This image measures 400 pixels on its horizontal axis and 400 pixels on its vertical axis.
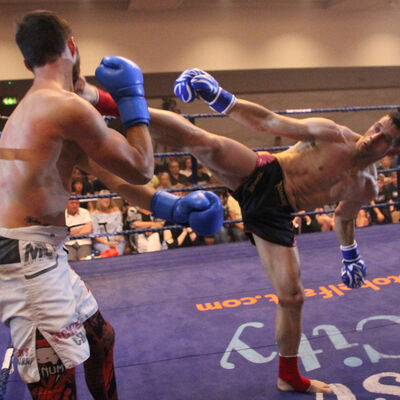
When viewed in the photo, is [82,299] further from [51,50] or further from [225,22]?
[225,22]

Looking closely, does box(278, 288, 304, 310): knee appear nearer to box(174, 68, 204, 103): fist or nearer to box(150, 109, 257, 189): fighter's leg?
box(150, 109, 257, 189): fighter's leg

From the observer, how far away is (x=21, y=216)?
98 cm

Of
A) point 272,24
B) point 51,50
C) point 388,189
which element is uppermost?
point 272,24

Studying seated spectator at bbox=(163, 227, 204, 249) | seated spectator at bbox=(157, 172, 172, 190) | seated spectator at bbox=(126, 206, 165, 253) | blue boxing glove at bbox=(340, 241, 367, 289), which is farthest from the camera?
seated spectator at bbox=(157, 172, 172, 190)

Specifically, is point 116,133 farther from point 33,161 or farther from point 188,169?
point 188,169

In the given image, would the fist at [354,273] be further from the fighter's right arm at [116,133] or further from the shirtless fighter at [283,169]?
the fighter's right arm at [116,133]

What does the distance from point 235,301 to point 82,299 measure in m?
1.30

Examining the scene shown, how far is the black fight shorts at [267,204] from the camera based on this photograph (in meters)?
1.62

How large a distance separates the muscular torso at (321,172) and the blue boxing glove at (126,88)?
0.81 meters

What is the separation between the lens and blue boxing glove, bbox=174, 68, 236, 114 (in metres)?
1.65

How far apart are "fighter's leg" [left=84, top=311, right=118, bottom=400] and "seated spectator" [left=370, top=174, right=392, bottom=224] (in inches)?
134

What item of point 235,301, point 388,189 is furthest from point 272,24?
point 235,301

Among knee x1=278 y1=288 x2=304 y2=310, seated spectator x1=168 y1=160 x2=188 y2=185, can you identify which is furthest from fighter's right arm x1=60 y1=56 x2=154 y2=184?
seated spectator x1=168 y1=160 x2=188 y2=185

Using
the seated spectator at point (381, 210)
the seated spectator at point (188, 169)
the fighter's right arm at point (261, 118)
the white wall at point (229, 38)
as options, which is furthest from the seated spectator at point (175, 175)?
the fighter's right arm at point (261, 118)
